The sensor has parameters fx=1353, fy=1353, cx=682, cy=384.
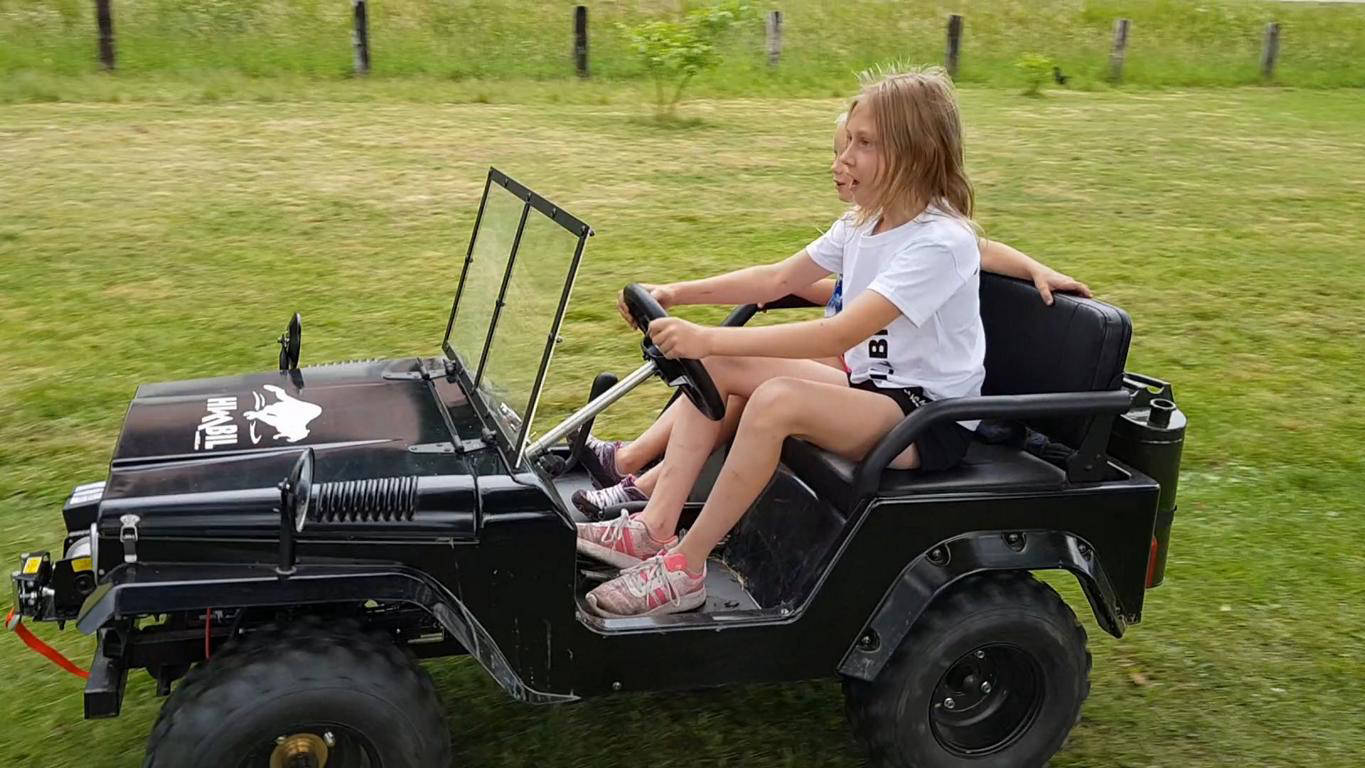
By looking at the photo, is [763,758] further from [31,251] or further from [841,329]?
[31,251]

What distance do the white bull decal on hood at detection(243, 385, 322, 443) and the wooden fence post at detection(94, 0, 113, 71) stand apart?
1265 cm

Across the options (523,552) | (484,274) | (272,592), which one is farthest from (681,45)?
(272,592)

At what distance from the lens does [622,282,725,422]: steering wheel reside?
3.06 meters

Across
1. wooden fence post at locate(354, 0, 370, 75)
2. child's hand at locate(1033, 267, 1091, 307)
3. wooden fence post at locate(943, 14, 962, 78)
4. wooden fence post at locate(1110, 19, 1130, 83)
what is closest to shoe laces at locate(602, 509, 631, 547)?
child's hand at locate(1033, 267, 1091, 307)

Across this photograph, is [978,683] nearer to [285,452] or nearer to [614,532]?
[614,532]

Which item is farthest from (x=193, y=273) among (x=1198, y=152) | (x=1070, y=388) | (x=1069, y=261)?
(x=1198, y=152)

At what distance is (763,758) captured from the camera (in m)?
3.26

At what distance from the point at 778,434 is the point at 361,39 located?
1329 cm

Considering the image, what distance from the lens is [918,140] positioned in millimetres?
3176

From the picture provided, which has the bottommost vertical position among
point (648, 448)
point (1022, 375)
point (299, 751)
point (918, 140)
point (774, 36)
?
point (299, 751)

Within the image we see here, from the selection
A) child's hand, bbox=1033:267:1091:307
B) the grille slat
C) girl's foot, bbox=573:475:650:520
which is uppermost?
child's hand, bbox=1033:267:1091:307

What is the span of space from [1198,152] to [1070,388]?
1040 centimetres

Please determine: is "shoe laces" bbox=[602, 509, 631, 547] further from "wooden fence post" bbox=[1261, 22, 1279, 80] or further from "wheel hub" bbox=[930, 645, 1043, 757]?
"wooden fence post" bbox=[1261, 22, 1279, 80]

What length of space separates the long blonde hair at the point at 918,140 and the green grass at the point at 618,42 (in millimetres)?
11471
